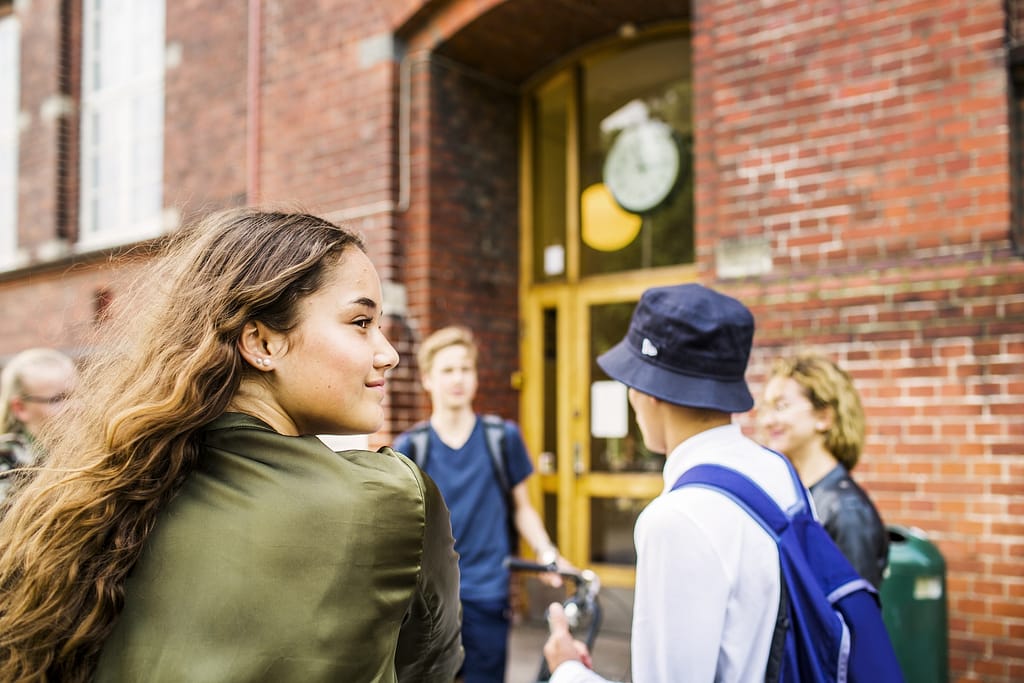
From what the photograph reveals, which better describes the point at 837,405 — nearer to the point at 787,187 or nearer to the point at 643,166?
the point at 787,187

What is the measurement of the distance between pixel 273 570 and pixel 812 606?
3.85 feet

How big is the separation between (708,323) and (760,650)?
0.70 meters

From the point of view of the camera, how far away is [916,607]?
11.9 feet

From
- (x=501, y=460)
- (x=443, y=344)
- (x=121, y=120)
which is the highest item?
(x=121, y=120)

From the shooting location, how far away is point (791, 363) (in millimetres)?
3395

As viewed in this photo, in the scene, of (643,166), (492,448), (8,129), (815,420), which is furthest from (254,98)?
(815,420)

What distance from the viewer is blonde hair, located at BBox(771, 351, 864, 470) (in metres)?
3.23

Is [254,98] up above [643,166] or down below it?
above

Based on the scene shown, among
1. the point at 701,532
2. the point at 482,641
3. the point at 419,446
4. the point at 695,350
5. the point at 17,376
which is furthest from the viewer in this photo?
the point at 419,446

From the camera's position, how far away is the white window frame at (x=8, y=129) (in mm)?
10299

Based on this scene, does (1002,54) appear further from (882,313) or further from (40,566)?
(40,566)

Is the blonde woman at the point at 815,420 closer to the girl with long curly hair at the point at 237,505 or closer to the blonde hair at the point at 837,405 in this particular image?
the blonde hair at the point at 837,405

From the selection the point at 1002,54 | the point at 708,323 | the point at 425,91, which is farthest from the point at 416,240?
the point at 708,323

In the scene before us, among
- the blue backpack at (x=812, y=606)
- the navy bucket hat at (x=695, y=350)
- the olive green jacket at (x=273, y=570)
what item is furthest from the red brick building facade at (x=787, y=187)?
the blue backpack at (x=812, y=606)
